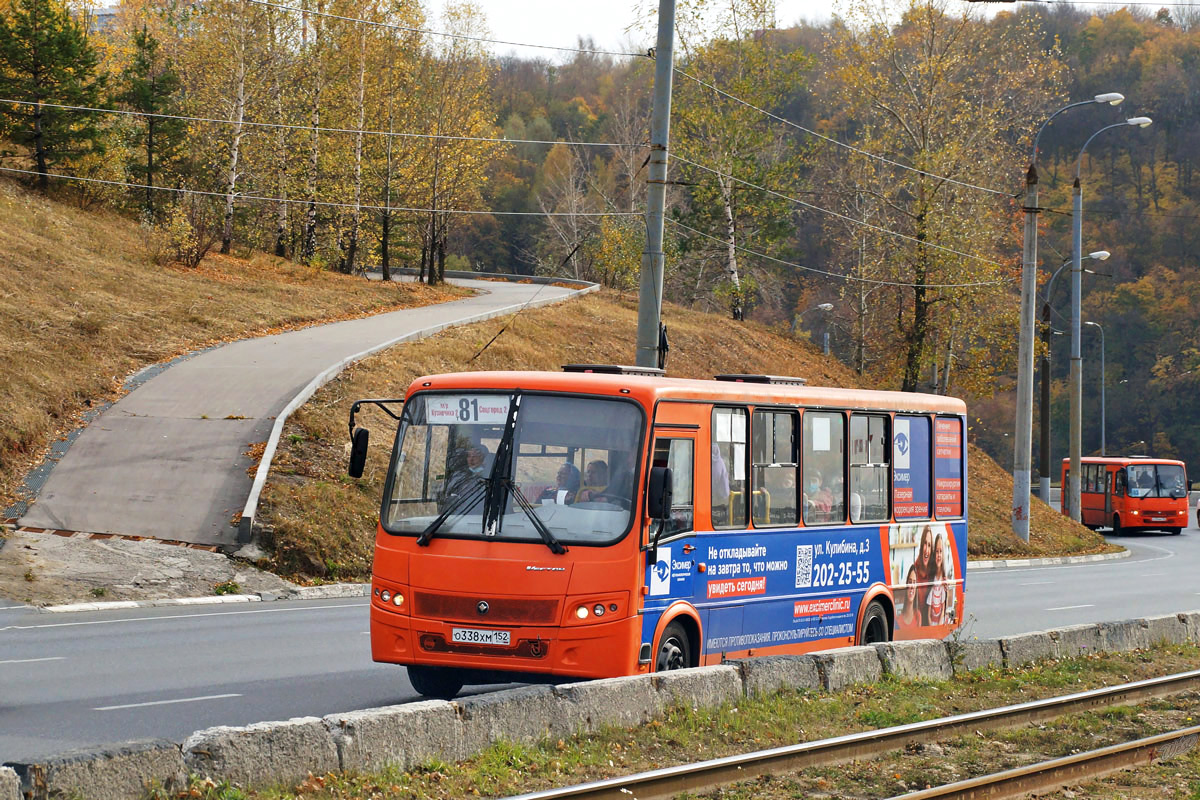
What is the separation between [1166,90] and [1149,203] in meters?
9.06

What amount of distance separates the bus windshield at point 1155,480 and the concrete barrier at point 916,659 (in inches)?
1766

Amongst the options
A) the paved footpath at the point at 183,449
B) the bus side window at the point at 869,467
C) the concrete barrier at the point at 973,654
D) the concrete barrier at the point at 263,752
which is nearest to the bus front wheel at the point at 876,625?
the bus side window at the point at 869,467

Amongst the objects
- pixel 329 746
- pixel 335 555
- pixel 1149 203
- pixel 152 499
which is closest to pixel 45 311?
pixel 152 499

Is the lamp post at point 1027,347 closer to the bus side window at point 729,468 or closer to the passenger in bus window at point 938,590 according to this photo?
the passenger in bus window at point 938,590

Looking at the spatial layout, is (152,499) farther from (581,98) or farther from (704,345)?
(581,98)

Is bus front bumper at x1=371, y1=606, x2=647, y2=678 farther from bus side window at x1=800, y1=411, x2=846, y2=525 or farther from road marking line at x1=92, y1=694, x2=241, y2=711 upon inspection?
bus side window at x1=800, y1=411, x2=846, y2=525

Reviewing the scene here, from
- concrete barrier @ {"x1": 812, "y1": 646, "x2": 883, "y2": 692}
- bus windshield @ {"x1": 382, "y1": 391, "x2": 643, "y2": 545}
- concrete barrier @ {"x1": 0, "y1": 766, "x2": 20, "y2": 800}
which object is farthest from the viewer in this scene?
concrete barrier @ {"x1": 812, "y1": 646, "x2": 883, "y2": 692}

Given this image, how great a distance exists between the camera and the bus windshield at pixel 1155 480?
5431 centimetres

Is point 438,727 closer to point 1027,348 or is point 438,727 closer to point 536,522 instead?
point 536,522

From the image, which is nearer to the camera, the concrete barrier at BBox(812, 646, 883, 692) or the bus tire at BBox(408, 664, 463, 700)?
the bus tire at BBox(408, 664, 463, 700)

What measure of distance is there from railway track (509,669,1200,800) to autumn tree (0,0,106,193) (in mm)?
39248

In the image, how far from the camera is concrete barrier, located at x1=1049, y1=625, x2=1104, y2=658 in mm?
14422

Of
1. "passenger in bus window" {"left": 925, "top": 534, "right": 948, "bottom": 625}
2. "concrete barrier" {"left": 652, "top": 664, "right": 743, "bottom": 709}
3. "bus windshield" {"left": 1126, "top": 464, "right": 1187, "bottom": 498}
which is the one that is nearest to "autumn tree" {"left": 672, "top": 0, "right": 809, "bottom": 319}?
"bus windshield" {"left": 1126, "top": 464, "right": 1187, "bottom": 498}

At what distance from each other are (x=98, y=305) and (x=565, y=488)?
2437cm
